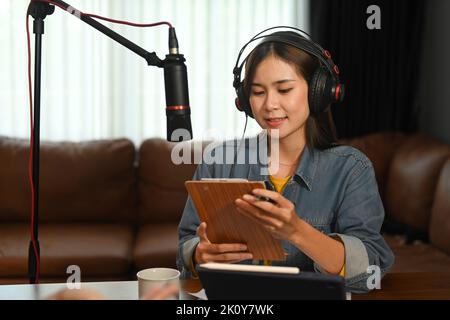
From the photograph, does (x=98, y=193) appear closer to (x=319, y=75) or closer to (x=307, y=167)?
(x=307, y=167)

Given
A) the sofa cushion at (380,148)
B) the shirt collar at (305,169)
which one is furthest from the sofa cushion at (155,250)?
the shirt collar at (305,169)

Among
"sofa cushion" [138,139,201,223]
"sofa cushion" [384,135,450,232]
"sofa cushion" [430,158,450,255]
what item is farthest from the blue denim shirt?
"sofa cushion" [138,139,201,223]

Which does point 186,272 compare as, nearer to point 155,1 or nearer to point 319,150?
point 319,150

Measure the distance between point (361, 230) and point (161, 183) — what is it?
1886 mm

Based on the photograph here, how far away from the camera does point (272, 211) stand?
1.03 meters

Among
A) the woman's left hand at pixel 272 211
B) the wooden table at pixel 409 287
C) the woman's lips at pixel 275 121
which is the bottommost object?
the wooden table at pixel 409 287

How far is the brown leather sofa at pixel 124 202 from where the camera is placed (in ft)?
8.40

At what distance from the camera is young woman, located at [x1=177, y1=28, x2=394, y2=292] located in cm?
128

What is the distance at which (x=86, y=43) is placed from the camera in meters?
3.22

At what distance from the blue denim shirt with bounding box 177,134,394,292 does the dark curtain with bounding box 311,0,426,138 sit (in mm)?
1949

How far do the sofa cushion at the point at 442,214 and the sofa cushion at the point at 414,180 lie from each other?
0.09 m

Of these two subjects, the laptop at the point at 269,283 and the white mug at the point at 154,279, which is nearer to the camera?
the laptop at the point at 269,283

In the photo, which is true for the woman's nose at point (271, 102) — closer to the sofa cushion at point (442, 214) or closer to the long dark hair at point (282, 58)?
the long dark hair at point (282, 58)
